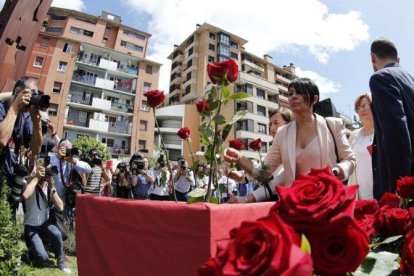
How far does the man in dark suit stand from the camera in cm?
193

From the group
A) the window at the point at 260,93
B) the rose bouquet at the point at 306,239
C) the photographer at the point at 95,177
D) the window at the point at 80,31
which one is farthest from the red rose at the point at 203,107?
the window at the point at 80,31

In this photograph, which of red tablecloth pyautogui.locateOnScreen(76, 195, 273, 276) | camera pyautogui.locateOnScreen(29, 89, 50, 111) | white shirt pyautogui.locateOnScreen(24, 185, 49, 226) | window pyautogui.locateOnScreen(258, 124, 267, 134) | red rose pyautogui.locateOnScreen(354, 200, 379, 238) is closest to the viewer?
red rose pyautogui.locateOnScreen(354, 200, 379, 238)

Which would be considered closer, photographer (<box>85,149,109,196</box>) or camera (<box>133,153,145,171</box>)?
photographer (<box>85,149,109,196</box>)

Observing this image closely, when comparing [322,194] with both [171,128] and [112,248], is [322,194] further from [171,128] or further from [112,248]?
[171,128]

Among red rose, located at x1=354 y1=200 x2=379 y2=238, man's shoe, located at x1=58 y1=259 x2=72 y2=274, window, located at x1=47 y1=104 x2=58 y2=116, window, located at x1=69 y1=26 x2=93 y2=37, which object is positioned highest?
window, located at x1=69 y1=26 x2=93 y2=37

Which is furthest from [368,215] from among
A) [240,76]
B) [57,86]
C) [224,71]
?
[57,86]

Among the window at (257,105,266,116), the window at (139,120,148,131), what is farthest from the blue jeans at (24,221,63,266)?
the window at (257,105,266,116)

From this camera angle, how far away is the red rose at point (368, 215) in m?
0.78

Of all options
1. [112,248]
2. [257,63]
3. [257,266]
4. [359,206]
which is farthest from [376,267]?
[257,63]

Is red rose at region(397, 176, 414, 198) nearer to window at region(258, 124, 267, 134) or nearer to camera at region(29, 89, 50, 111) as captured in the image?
camera at region(29, 89, 50, 111)

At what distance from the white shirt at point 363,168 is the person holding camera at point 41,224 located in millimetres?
3549

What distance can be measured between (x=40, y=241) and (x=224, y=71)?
3924 millimetres

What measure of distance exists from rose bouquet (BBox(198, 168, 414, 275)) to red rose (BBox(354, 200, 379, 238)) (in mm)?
125

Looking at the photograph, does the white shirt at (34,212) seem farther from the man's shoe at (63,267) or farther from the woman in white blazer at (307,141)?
the woman in white blazer at (307,141)
